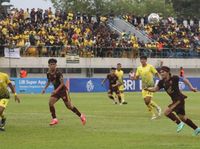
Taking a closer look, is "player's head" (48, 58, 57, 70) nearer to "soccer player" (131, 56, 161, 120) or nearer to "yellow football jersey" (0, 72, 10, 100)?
"yellow football jersey" (0, 72, 10, 100)

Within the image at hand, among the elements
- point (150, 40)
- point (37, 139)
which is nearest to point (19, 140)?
point (37, 139)

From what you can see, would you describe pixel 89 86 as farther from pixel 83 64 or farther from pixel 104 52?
pixel 104 52

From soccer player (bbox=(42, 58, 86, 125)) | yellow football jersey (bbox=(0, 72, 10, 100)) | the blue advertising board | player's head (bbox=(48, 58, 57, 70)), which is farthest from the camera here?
the blue advertising board

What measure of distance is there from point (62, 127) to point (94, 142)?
4540 mm

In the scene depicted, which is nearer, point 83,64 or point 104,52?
point 83,64

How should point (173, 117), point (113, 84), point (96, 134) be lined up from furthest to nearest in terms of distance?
point (113, 84), point (173, 117), point (96, 134)

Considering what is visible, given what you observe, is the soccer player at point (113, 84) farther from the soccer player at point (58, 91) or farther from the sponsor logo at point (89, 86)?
the soccer player at point (58, 91)

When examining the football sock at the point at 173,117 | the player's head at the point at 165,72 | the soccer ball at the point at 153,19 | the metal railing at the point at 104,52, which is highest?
the soccer ball at the point at 153,19

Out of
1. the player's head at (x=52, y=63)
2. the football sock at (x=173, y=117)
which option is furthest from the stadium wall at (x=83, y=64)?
the football sock at (x=173, y=117)

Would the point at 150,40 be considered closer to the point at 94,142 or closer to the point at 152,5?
the point at 152,5

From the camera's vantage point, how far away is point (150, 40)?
67.6m

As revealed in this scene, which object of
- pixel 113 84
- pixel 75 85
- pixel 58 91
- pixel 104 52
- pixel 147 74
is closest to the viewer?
pixel 58 91

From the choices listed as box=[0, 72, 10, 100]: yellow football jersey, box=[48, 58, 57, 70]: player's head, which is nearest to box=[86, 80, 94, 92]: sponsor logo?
box=[48, 58, 57, 70]: player's head

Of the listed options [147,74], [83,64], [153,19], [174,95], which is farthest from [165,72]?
[153,19]
